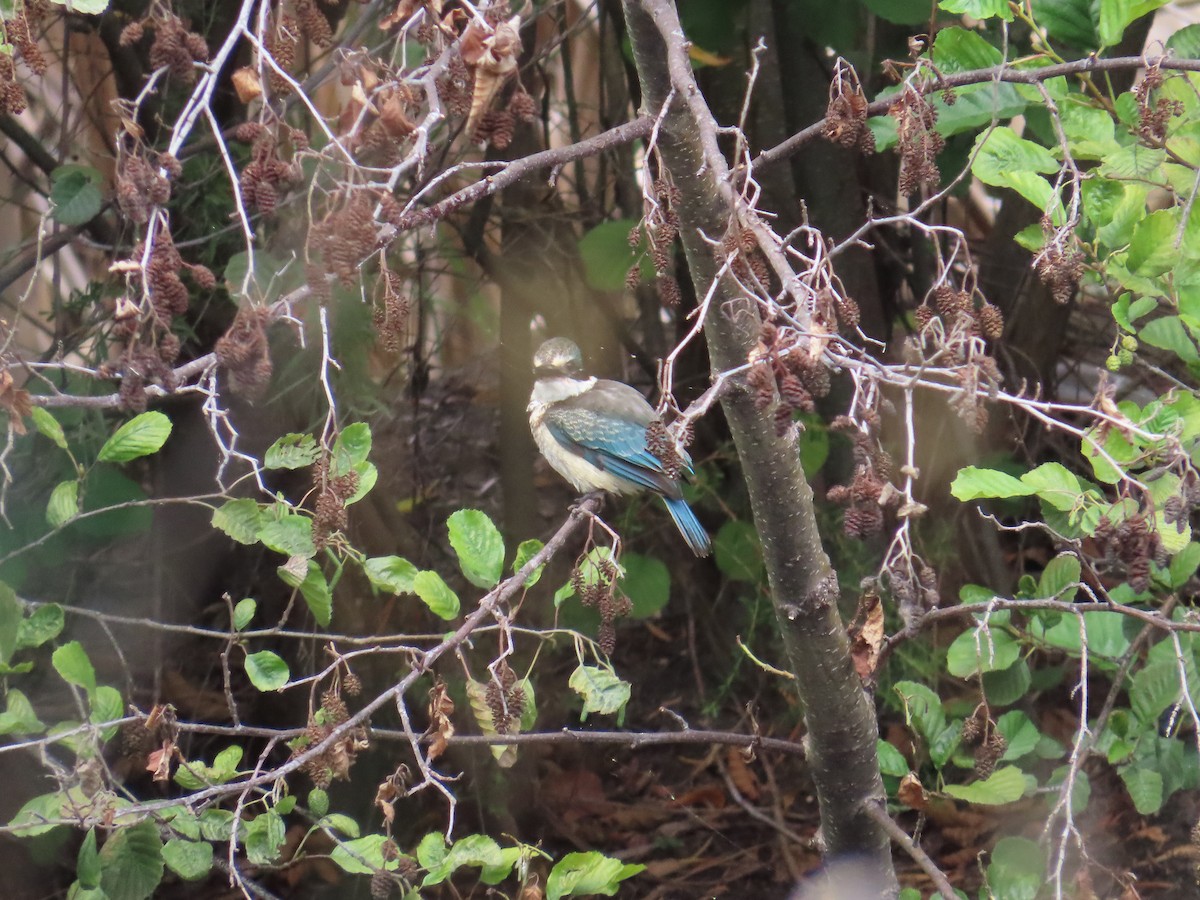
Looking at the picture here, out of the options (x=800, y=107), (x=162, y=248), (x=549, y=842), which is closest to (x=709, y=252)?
(x=162, y=248)

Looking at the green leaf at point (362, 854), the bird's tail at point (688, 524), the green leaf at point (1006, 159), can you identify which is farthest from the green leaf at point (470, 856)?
the bird's tail at point (688, 524)

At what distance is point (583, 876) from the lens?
2287mm

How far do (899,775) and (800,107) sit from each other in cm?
230

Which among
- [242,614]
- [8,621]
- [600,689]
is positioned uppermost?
[8,621]

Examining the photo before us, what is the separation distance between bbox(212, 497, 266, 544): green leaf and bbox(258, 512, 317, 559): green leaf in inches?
1.6

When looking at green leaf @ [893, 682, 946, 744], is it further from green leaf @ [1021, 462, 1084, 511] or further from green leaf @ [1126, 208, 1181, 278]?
green leaf @ [1126, 208, 1181, 278]

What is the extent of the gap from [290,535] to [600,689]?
653 mm

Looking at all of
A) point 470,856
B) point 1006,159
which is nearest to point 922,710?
point 470,856

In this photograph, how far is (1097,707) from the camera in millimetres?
4258

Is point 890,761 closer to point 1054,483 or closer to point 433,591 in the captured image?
point 1054,483

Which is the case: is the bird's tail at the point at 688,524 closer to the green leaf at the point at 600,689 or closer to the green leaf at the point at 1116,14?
the green leaf at the point at 600,689

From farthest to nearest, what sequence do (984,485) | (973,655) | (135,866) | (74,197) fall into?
(74,197), (973,655), (135,866), (984,485)

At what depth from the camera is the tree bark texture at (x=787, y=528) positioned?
2.02 m

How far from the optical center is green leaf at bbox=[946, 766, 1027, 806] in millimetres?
2592
